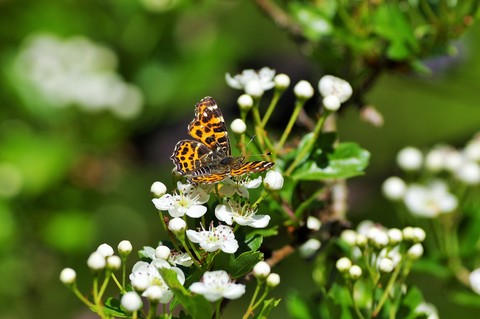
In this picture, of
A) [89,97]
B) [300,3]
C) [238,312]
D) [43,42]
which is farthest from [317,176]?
[238,312]

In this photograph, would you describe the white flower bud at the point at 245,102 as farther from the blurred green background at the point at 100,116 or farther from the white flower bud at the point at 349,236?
the blurred green background at the point at 100,116

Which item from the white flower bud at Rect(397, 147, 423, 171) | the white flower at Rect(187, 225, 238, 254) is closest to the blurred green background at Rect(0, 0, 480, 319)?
the white flower bud at Rect(397, 147, 423, 171)

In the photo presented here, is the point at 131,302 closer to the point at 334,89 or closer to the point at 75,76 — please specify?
the point at 334,89

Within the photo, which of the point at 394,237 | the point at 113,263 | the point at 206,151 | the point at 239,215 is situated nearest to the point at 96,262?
the point at 113,263

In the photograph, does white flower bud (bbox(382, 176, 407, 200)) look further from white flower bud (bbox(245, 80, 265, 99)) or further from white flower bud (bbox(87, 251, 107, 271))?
white flower bud (bbox(87, 251, 107, 271))

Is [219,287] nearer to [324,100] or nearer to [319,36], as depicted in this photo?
[324,100]

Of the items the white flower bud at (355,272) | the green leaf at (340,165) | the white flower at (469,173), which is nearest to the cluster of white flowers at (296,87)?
the green leaf at (340,165)
